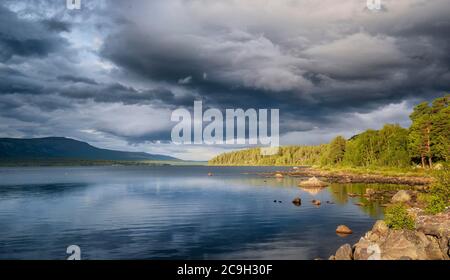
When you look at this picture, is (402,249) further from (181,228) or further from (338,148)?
(338,148)

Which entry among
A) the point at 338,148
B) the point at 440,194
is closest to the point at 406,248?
the point at 440,194

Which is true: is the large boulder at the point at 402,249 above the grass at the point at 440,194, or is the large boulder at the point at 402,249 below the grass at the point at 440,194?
below

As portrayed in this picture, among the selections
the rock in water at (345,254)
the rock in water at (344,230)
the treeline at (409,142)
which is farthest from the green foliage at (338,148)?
the rock in water at (345,254)

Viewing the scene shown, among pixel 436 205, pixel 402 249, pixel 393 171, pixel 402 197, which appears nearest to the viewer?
pixel 402 249

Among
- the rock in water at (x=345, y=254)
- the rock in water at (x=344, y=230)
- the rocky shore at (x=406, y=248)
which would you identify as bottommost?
the rock in water at (x=344, y=230)

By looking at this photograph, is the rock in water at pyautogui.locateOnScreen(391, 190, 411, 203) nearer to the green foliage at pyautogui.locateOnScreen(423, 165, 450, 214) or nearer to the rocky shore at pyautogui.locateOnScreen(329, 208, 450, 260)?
the green foliage at pyautogui.locateOnScreen(423, 165, 450, 214)

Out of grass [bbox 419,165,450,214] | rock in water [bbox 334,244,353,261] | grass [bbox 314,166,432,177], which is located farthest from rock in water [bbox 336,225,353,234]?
grass [bbox 314,166,432,177]

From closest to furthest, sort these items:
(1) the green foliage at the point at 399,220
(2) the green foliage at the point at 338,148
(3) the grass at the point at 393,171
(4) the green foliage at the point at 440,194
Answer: (1) the green foliage at the point at 399,220 → (4) the green foliage at the point at 440,194 → (3) the grass at the point at 393,171 → (2) the green foliage at the point at 338,148

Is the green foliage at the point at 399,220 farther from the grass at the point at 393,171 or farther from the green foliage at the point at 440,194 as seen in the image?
the grass at the point at 393,171

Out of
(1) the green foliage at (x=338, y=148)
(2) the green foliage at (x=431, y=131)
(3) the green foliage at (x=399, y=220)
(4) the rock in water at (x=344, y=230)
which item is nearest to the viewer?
(3) the green foliage at (x=399, y=220)

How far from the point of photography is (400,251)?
2400 cm

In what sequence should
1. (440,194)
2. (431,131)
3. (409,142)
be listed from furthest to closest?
(409,142) < (431,131) < (440,194)

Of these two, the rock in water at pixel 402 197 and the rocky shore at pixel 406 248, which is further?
the rock in water at pixel 402 197
